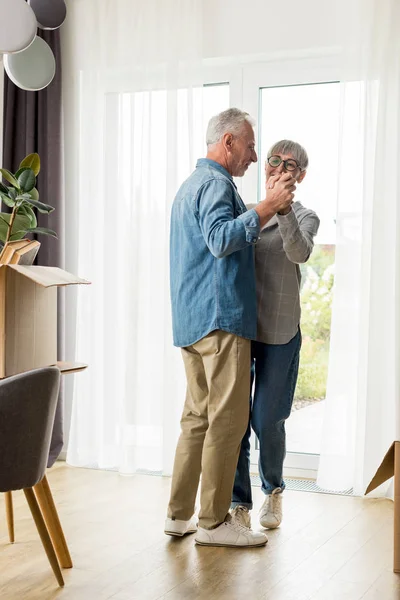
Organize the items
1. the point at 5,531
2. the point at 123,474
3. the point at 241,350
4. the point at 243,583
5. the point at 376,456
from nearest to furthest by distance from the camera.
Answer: the point at 243,583 < the point at 241,350 < the point at 5,531 < the point at 376,456 < the point at 123,474

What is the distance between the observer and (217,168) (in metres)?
2.87

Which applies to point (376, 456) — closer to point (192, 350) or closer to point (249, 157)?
point (192, 350)

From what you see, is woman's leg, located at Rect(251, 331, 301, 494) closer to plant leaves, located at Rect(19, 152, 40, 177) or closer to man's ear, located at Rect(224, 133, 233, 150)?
man's ear, located at Rect(224, 133, 233, 150)

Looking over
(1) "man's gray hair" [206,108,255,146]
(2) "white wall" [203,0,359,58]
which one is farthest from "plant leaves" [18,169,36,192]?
(2) "white wall" [203,0,359,58]

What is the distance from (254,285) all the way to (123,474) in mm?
1544

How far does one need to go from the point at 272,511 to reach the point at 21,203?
1557mm

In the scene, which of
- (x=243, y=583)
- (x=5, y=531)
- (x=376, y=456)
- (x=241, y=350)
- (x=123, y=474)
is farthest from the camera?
(x=123, y=474)

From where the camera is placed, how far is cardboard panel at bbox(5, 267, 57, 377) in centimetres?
280

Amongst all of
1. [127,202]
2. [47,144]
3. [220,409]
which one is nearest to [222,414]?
[220,409]

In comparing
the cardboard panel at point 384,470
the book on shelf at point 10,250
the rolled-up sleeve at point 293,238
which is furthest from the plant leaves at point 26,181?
the cardboard panel at point 384,470

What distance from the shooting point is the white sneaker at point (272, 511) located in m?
3.07

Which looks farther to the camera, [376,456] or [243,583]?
[376,456]

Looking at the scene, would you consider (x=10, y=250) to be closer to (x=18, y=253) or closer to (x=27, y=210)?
(x=18, y=253)

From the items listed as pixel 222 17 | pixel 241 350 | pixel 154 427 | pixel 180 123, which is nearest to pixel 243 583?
pixel 241 350
